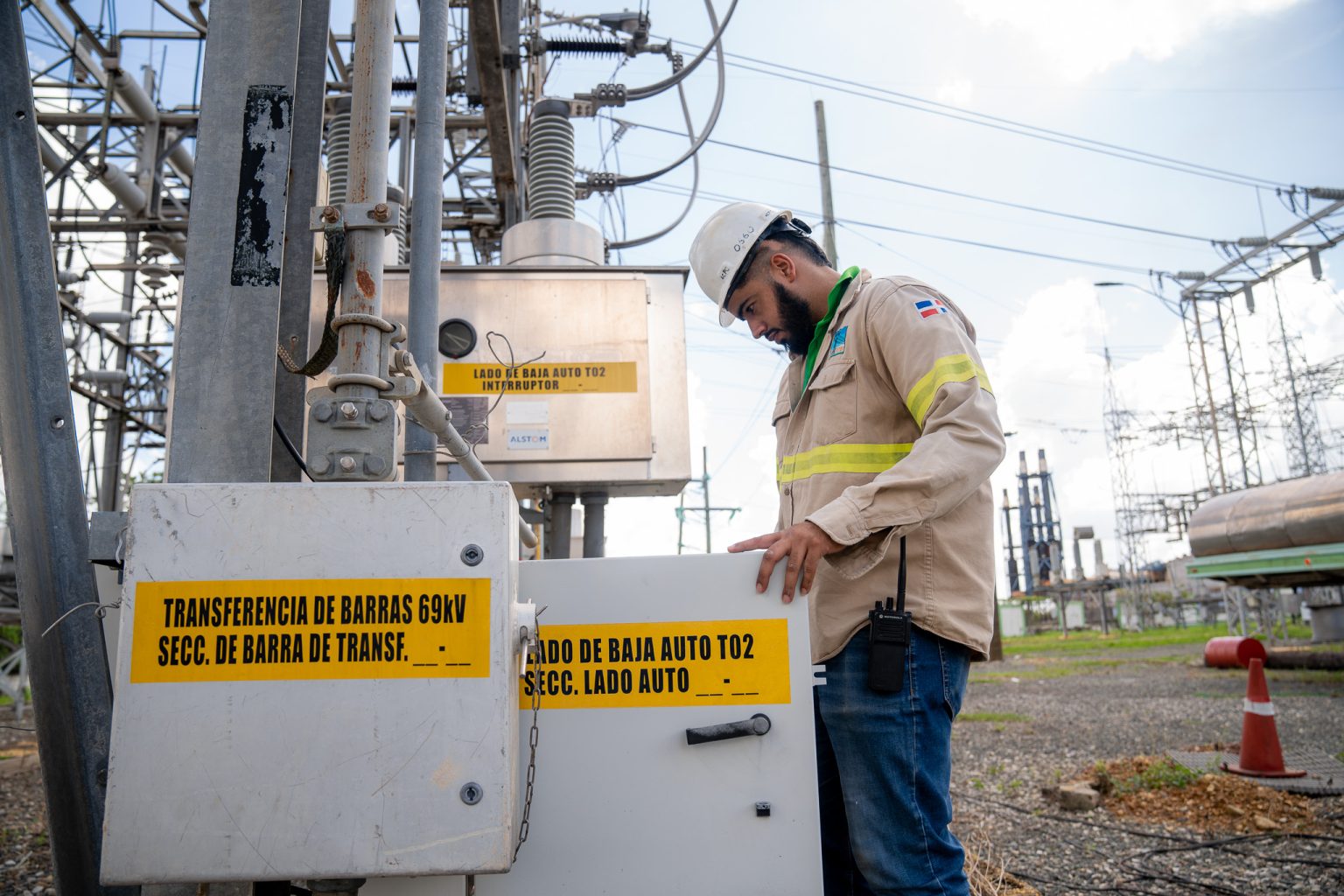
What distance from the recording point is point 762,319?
2506 mm

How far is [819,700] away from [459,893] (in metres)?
0.86

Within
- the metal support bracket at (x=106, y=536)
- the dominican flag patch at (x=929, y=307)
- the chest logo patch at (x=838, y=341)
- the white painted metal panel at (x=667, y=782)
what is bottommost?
the white painted metal panel at (x=667, y=782)

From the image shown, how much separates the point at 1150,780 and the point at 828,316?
5.09 metres

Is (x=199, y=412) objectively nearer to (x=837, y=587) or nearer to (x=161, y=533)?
(x=161, y=533)

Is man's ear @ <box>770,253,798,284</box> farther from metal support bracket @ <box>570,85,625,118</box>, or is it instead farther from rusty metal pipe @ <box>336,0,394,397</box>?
metal support bracket @ <box>570,85,625,118</box>

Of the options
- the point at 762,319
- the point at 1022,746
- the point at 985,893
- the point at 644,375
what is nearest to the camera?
the point at 762,319

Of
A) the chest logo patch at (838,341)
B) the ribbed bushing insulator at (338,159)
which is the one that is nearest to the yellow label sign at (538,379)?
the ribbed bushing insulator at (338,159)

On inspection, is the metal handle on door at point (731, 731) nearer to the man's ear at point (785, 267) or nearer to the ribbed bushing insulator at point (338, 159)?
the man's ear at point (785, 267)

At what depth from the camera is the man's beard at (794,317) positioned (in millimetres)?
2447

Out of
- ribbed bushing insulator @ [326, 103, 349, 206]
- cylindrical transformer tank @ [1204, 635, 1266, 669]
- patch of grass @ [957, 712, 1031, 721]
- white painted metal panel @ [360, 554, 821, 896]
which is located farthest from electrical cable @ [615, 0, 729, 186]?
cylindrical transformer tank @ [1204, 635, 1266, 669]

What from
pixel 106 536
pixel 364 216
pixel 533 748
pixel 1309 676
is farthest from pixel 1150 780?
pixel 1309 676

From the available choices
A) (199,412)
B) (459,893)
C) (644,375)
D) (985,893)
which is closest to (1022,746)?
(985,893)

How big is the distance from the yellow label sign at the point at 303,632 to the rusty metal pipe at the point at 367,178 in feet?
1.50

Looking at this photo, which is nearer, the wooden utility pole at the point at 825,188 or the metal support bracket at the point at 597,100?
the metal support bracket at the point at 597,100
